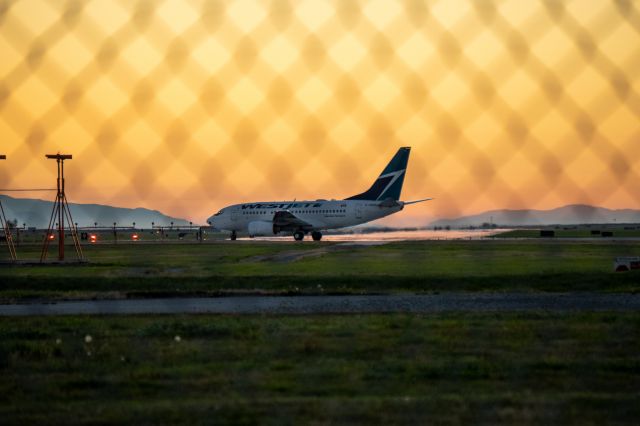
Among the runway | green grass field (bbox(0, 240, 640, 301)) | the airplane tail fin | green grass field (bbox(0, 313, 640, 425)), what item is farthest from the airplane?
green grass field (bbox(0, 313, 640, 425))

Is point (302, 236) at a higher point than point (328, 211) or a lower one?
lower

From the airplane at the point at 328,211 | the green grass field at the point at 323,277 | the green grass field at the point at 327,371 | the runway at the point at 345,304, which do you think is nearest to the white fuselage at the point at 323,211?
the airplane at the point at 328,211

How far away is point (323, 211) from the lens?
65.8m

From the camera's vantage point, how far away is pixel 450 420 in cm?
649

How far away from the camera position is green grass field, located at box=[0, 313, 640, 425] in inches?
269

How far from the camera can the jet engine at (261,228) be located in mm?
66812

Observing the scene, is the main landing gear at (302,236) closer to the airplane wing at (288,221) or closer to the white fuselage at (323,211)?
the airplane wing at (288,221)

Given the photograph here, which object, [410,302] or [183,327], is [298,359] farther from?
[410,302]

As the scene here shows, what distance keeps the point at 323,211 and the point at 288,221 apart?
2898 mm

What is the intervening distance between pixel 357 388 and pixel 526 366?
2163 millimetres

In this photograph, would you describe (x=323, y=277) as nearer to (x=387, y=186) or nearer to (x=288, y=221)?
(x=387, y=186)

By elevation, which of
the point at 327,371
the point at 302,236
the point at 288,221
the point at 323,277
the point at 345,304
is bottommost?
the point at 327,371

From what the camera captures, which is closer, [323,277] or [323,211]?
[323,277]

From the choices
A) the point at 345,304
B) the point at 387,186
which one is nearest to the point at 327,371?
the point at 345,304
